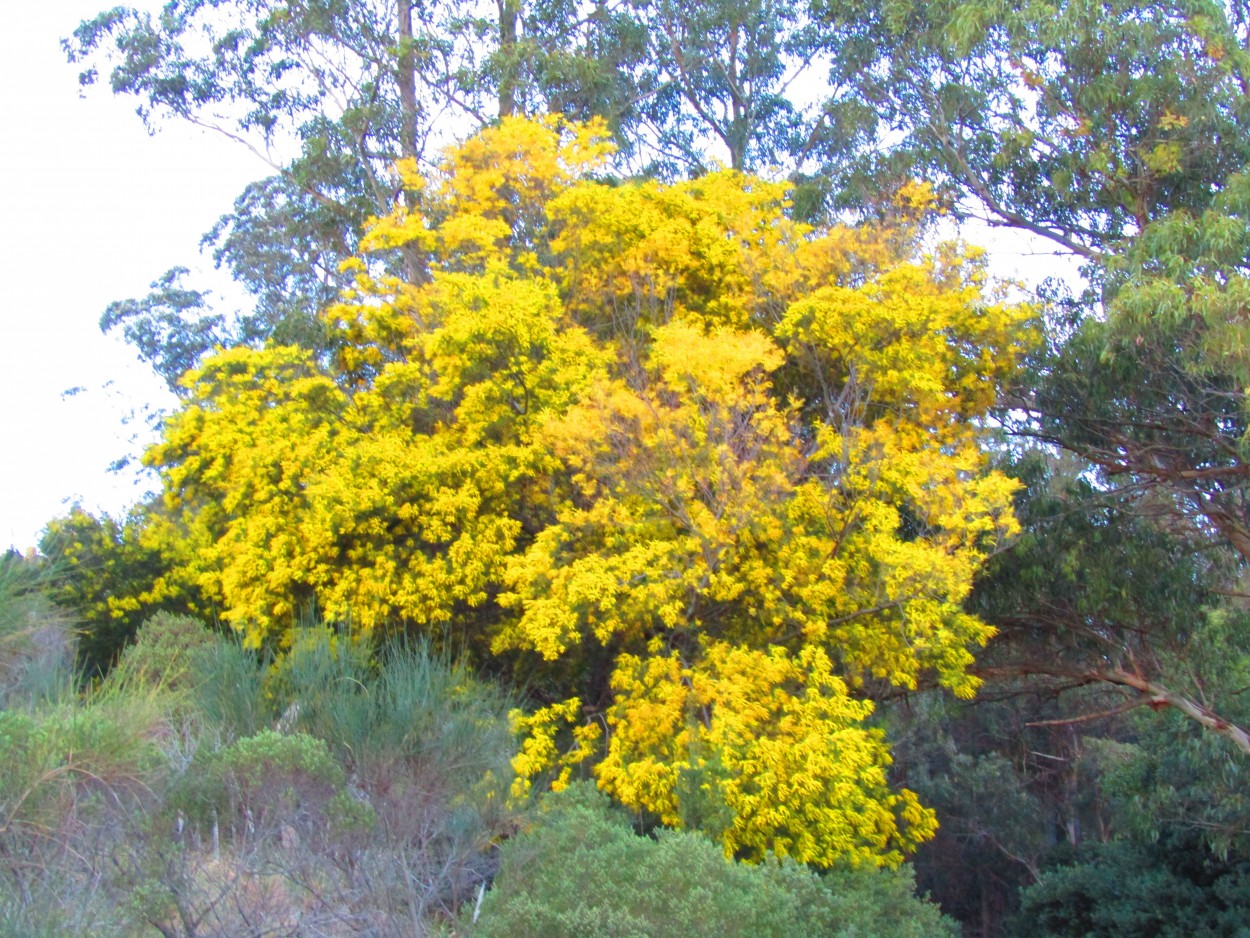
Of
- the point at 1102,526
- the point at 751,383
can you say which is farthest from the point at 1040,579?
the point at 751,383

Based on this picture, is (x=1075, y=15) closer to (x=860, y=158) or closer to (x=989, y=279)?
(x=989, y=279)

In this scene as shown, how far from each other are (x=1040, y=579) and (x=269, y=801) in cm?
885

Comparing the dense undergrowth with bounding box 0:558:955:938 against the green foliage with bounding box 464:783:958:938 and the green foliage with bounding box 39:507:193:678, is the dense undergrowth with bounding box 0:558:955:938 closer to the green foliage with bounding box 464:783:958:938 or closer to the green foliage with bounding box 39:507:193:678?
the green foliage with bounding box 464:783:958:938

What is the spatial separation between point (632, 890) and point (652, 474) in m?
4.48

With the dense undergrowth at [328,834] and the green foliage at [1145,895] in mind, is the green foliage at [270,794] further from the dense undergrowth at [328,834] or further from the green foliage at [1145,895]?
the green foliage at [1145,895]

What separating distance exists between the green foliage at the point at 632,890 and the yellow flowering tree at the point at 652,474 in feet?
4.96

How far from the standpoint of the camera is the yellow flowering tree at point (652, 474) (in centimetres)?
967

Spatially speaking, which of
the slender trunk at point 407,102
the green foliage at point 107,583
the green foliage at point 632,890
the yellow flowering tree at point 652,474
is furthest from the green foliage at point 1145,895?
the slender trunk at point 407,102

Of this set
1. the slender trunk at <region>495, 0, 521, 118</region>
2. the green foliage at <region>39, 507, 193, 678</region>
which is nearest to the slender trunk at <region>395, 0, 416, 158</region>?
the slender trunk at <region>495, 0, 521, 118</region>

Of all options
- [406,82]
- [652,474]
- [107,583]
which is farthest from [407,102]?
[652,474]

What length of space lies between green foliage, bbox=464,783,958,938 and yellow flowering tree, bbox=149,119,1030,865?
1.51 m

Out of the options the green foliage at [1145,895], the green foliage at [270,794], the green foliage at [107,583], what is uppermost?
the green foliage at [107,583]

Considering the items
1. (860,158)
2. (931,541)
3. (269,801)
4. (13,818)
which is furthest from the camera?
(860,158)

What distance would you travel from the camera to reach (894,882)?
9.20 meters
